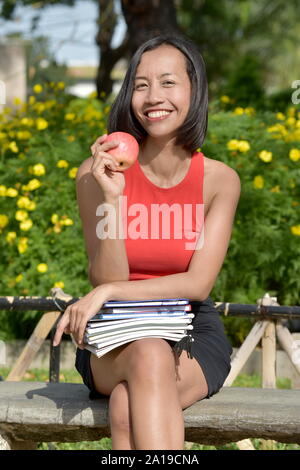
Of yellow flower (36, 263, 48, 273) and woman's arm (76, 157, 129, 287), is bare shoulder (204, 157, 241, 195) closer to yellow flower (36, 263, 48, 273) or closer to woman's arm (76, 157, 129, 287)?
woman's arm (76, 157, 129, 287)

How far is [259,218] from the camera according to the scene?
5.27 metres

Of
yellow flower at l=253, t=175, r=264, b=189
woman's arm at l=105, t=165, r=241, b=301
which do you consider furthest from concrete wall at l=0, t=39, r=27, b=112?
woman's arm at l=105, t=165, r=241, b=301

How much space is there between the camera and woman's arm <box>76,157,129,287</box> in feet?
8.91

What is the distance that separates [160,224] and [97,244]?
240 mm

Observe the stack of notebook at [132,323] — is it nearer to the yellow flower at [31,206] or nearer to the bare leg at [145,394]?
the bare leg at [145,394]

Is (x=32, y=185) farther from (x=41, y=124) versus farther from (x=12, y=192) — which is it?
(x=41, y=124)

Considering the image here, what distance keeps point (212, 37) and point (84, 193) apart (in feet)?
57.9

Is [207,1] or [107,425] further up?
[207,1]

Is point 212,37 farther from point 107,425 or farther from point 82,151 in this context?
point 107,425

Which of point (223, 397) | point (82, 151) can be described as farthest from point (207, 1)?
point (223, 397)

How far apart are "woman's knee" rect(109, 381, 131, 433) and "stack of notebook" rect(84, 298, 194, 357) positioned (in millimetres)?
149

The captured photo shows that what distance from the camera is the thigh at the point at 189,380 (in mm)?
2689

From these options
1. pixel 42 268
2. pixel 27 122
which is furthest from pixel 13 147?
pixel 42 268

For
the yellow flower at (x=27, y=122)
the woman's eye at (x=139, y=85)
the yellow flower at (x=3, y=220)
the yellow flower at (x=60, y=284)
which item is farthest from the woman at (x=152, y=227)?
the yellow flower at (x=27, y=122)
